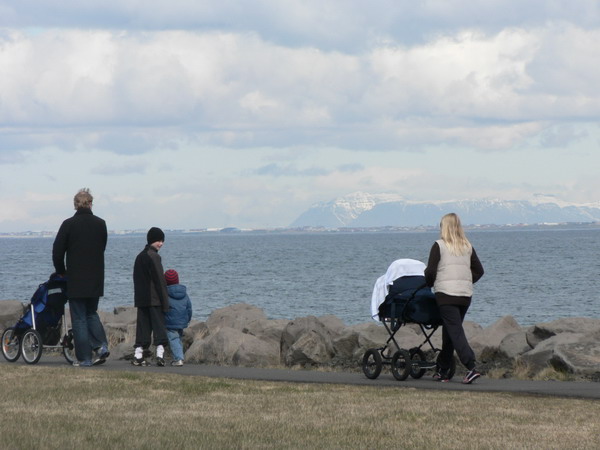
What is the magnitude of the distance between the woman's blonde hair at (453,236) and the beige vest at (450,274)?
50mm

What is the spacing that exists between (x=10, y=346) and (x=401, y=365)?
587 centimetres

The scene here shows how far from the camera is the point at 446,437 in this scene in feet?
27.6

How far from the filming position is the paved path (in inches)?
450

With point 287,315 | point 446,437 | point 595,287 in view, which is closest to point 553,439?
point 446,437

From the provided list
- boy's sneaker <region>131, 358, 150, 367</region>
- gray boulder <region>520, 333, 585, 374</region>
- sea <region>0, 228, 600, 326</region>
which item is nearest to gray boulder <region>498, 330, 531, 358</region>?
gray boulder <region>520, 333, 585, 374</region>

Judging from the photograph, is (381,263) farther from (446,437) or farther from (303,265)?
(446,437)

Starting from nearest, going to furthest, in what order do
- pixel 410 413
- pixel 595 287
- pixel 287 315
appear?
pixel 410 413 < pixel 287 315 < pixel 595 287

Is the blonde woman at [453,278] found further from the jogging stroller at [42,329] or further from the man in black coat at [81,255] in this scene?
the jogging stroller at [42,329]

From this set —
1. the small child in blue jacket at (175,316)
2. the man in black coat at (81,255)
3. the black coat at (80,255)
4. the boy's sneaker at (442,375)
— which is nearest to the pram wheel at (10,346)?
the man in black coat at (81,255)

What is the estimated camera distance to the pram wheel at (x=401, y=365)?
12.5 meters

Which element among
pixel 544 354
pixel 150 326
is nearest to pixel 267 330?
pixel 150 326

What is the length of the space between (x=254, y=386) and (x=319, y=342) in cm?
480

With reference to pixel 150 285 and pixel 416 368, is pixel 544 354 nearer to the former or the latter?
pixel 416 368

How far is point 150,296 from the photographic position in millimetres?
14609
